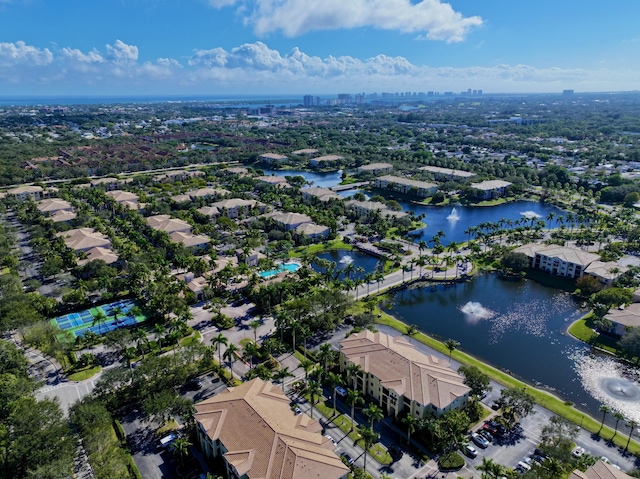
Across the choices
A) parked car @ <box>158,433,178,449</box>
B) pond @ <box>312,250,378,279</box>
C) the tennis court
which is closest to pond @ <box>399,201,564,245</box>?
pond @ <box>312,250,378,279</box>

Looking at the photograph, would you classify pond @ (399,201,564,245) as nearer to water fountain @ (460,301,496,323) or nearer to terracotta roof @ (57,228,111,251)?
water fountain @ (460,301,496,323)

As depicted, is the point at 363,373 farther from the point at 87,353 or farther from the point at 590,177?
the point at 590,177

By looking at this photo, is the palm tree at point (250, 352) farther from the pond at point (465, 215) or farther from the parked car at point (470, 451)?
the pond at point (465, 215)

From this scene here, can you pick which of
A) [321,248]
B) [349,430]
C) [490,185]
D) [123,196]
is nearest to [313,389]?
[349,430]

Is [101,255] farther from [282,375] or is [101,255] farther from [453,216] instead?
[453,216]

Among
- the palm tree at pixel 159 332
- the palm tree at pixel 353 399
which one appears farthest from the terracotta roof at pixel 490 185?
→ the palm tree at pixel 159 332

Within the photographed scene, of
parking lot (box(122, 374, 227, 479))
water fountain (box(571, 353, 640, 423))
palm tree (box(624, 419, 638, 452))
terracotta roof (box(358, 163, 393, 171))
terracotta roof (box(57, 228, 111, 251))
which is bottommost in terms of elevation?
water fountain (box(571, 353, 640, 423))
